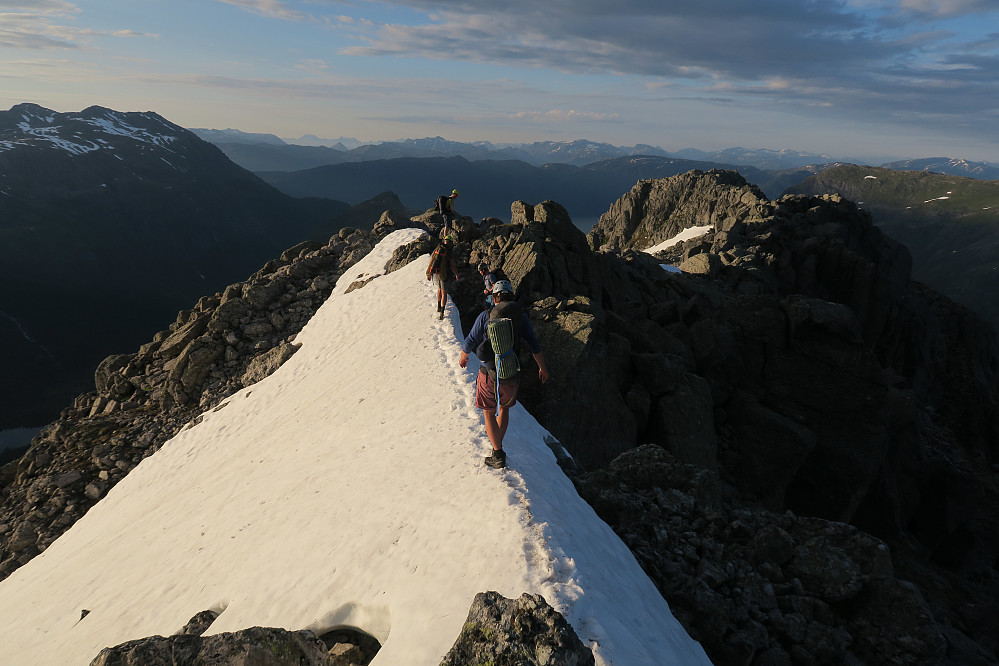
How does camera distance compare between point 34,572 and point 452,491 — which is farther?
point 34,572

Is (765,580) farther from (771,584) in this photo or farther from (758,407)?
(758,407)

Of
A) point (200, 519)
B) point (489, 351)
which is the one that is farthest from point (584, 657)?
point (200, 519)

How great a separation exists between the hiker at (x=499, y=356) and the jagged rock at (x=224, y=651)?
16.3 ft

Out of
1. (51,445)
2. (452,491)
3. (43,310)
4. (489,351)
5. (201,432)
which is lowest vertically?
(43,310)

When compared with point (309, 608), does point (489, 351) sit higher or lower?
higher

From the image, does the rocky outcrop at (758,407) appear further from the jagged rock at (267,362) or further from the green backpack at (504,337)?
the jagged rock at (267,362)

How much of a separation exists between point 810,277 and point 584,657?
60.8 metres

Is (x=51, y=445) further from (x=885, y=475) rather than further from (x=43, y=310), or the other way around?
(x=43, y=310)

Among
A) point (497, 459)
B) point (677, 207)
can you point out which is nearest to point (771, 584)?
point (497, 459)

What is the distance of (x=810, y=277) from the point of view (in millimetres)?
55562

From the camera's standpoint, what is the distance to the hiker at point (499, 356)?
10.5 metres

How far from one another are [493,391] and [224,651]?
6.38 metres

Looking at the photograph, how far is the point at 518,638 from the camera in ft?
18.8

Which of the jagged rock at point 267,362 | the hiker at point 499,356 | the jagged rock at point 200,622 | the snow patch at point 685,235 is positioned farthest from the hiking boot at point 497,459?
the snow patch at point 685,235
